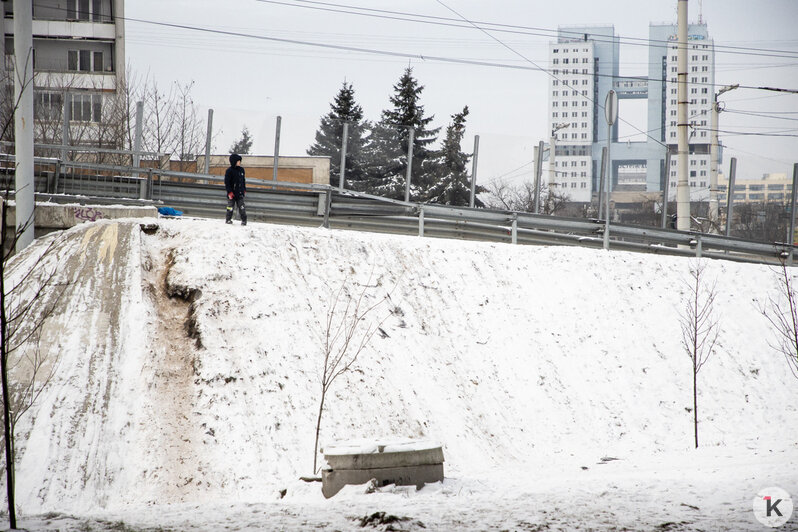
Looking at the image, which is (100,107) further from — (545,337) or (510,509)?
(510,509)

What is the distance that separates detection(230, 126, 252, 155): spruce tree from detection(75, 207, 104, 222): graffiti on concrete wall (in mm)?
6414

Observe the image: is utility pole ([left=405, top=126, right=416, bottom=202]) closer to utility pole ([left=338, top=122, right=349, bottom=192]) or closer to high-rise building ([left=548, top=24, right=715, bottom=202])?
utility pole ([left=338, top=122, right=349, bottom=192])

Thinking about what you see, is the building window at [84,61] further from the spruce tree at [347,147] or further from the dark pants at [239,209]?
the dark pants at [239,209]

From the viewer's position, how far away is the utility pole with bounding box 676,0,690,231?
21312 mm

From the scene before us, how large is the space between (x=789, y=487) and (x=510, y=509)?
3.31m

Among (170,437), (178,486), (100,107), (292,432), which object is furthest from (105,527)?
(100,107)

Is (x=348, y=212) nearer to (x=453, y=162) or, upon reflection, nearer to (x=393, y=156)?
(x=393, y=156)

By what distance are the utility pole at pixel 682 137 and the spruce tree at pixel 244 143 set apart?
1287cm

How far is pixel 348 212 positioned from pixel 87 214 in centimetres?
611

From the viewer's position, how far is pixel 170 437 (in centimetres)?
977

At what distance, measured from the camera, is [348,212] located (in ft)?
57.9

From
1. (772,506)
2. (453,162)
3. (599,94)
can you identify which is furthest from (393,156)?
(599,94)

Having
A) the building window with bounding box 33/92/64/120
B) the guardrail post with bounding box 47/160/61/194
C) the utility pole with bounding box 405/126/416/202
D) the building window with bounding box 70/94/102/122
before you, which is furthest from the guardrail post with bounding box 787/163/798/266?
the building window with bounding box 33/92/64/120

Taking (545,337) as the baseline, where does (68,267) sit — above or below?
above
